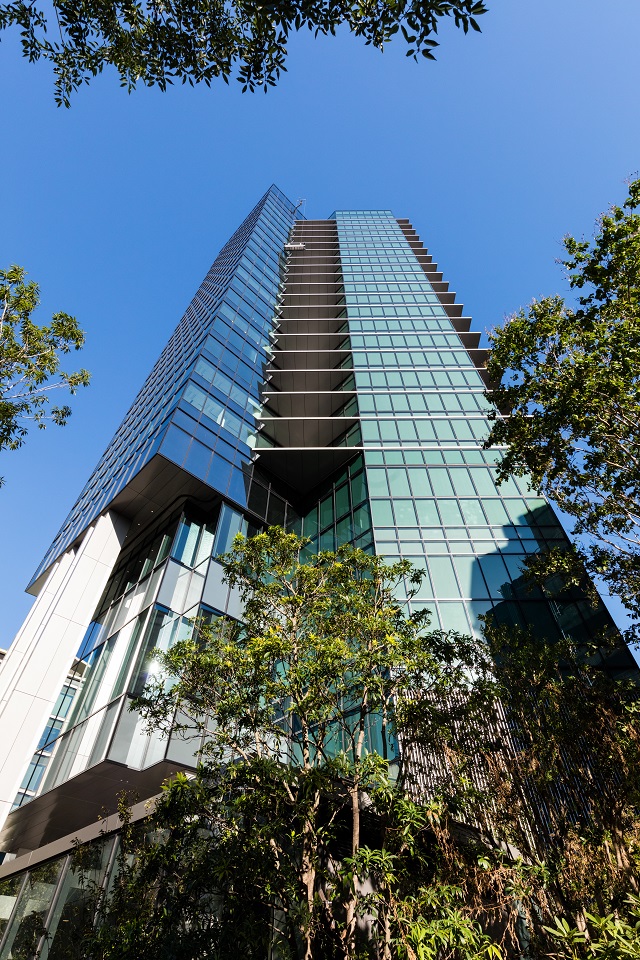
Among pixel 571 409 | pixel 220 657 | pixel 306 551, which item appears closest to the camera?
pixel 220 657

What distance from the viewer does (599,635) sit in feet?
38.3

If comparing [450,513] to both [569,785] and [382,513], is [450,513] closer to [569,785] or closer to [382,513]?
[382,513]

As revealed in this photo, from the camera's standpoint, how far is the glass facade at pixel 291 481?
49.8 feet

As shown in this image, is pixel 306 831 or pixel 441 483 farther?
pixel 441 483

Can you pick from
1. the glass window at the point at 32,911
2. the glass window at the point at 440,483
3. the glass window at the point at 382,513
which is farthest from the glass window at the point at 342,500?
the glass window at the point at 32,911

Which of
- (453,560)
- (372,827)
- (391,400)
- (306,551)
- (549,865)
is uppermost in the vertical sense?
(391,400)

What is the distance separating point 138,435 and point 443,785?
19851 millimetres

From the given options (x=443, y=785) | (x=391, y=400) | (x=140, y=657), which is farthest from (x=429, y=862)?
(x=391, y=400)

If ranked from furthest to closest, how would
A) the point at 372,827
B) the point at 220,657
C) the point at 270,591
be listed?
the point at 270,591, the point at 220,657, the point at 372,827

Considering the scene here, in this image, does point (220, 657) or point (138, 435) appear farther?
point (138, 435)

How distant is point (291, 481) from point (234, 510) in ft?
15.6

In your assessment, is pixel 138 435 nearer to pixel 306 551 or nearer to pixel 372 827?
pixel 306 551

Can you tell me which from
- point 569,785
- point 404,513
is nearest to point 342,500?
point 404,513

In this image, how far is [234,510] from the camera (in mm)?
19453
